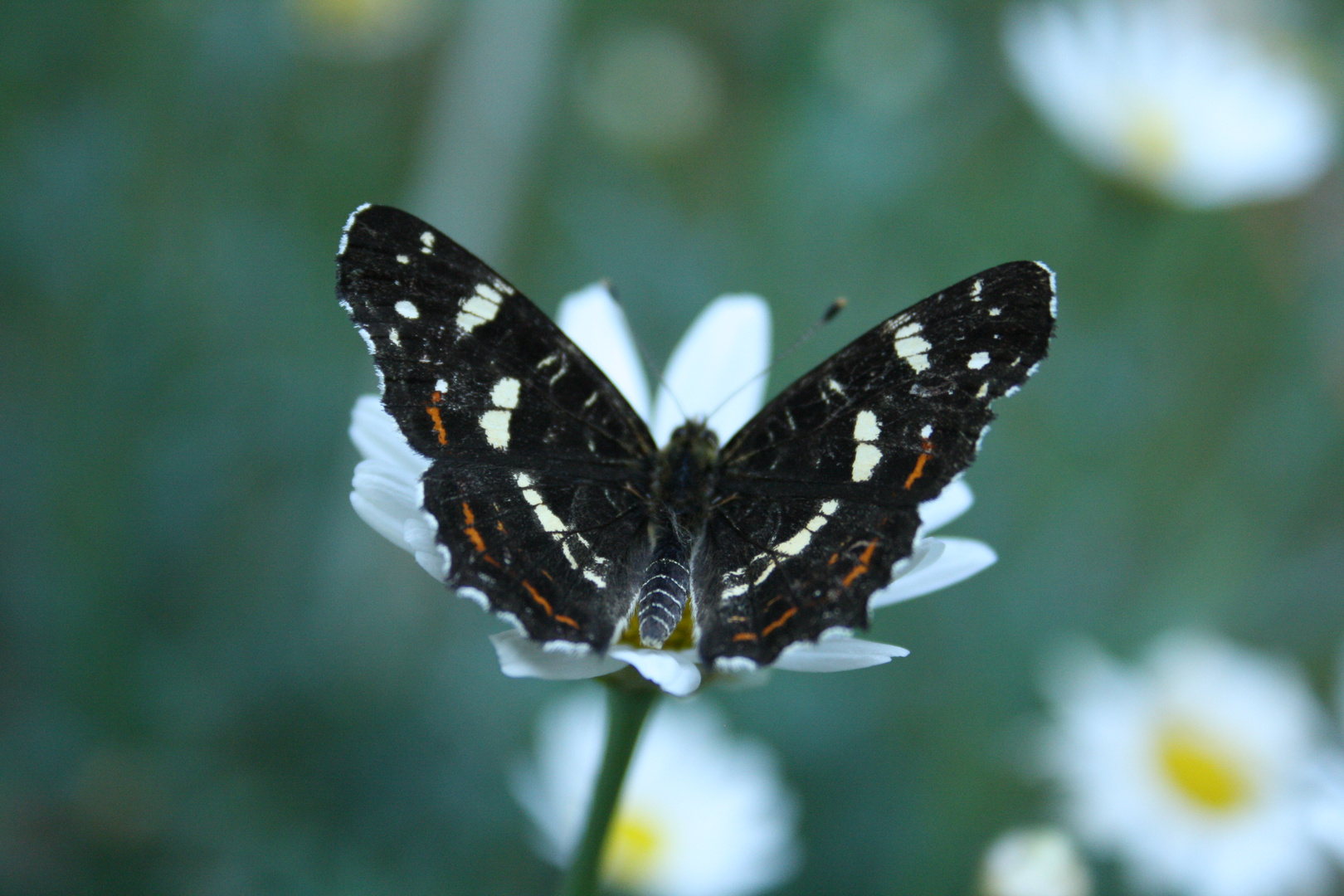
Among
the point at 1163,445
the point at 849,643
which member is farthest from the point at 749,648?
the point at 1163,445

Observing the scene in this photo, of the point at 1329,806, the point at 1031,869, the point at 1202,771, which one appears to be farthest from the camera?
the point at 1202,771

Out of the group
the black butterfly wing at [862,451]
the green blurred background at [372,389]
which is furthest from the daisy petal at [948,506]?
the green blurred background at [372,389]

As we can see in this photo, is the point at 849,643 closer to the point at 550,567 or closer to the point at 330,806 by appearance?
the point at 550,567

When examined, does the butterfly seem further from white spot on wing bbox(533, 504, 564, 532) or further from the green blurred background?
the green blurred background

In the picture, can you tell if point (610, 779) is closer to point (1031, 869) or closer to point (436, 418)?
point (436, 418)

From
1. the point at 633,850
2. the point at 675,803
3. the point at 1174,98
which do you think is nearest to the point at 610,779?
the point at 633,850

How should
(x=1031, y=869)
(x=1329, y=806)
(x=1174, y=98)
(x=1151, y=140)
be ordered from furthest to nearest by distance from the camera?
(x=1174, y=98)
(x=1151, y=140)
(x=1031, y=869)
(x=1329, y=806)

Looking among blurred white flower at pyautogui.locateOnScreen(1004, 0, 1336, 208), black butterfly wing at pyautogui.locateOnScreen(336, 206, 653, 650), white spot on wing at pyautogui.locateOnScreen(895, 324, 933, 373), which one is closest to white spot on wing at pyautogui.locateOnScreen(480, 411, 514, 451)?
black butterfly wing at pyautogui.locateOnScreen(336, 206, 653, 650)
